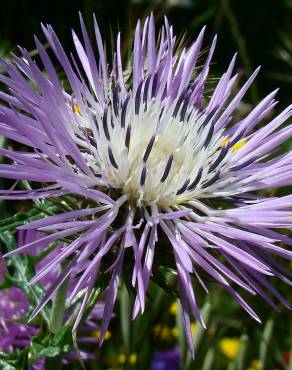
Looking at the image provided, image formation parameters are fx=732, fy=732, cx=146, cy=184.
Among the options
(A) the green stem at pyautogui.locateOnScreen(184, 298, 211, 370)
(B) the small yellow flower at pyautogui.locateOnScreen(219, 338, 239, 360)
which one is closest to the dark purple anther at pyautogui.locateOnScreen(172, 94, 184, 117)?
(A) the green stem at pyautogui.locateOnScreen(184, 298, 211, 370)

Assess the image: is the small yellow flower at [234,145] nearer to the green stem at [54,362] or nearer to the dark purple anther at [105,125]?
the dark purple anther at [105,125]

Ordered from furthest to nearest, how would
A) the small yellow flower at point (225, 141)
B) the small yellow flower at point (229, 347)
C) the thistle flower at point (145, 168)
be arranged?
the small yellow flower at point (229, 347), the small yellow flower at point (225, 141), the thistle flower at point (145, 168)

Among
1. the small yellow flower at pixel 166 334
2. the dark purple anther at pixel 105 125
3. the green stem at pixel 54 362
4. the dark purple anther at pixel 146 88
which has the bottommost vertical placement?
the green stem at pixel 54 362

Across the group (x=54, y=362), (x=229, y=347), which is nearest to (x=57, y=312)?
(x=54, y=362)

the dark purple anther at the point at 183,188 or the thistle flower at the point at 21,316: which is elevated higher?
the dark purple anther at the point at 183,188

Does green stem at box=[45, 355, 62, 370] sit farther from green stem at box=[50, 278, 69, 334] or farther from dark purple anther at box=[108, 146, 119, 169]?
dark purple anther at box=[108, 146, 119, 169]

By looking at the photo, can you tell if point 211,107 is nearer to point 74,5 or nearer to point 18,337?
point 18,337

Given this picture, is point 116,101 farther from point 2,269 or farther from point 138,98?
point 2,269

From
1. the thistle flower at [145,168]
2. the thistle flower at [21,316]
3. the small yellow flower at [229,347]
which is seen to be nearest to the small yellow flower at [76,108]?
the thistle flower at [145,168]
